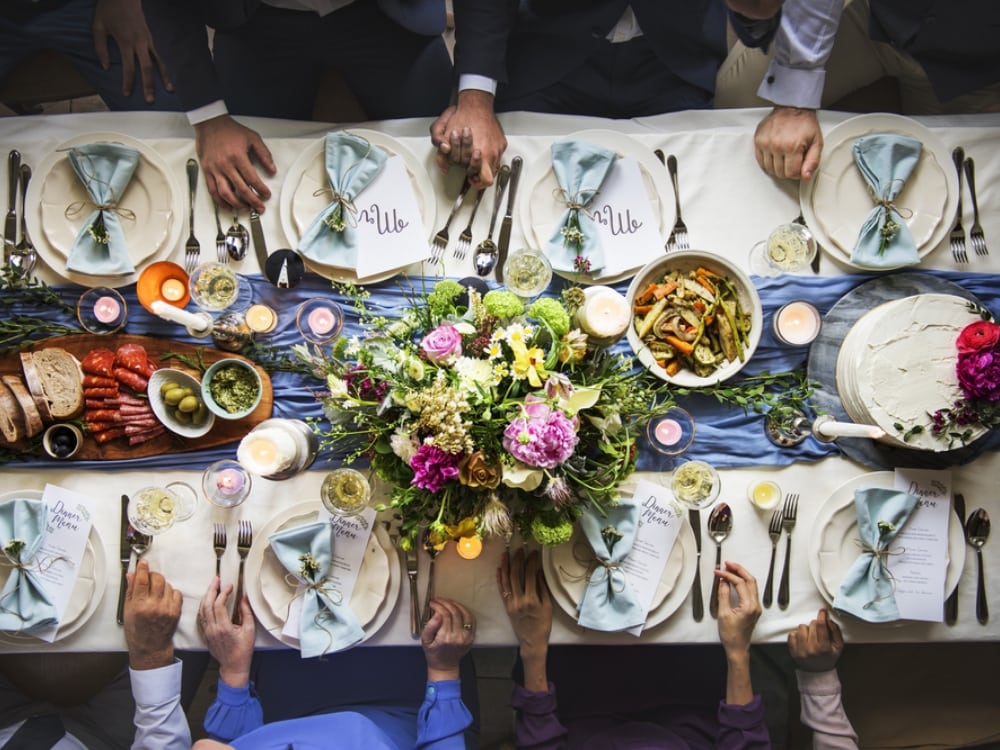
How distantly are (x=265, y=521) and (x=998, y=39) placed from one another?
6.94ft

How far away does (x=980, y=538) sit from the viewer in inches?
58.6

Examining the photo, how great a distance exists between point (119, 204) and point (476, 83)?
0.87 metres

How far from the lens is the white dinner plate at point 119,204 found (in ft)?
4.83

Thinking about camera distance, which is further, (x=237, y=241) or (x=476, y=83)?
(x=476, y=83)

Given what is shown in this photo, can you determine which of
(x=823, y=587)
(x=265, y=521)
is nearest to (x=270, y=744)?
(x=265, y=521)

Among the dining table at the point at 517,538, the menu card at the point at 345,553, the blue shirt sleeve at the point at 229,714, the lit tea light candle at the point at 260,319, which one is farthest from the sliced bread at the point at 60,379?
the blue shirt sleeve at the point at 229,714

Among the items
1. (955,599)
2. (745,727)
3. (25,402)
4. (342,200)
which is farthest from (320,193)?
(955,599)

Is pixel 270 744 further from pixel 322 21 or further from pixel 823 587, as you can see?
pixel 322 21

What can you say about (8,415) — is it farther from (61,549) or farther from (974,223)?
(974,223)

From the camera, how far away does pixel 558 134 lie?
63.6 inches

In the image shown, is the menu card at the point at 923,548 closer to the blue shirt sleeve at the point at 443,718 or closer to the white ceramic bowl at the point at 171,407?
the blue shirt sleeve at the point at 443,718

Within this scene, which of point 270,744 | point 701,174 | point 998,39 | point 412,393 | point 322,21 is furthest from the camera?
point 322,21

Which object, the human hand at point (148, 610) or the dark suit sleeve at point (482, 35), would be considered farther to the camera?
the dark suit sleeve at point (482, 35)

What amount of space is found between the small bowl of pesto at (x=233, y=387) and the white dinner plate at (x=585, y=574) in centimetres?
71
